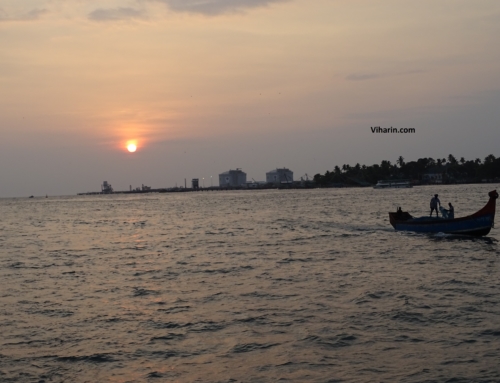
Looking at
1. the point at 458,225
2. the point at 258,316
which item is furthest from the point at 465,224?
the point at 258,316

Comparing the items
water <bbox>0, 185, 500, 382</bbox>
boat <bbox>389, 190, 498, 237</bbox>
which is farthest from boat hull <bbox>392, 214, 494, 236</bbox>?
water <bbox>0, 185, 500, 382</bbox>

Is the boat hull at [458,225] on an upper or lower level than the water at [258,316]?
upper

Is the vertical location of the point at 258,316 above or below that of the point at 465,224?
below

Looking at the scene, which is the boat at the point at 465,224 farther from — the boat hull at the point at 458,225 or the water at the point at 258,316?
the water at the point at 258,316

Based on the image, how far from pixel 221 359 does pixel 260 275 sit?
12.5 meters

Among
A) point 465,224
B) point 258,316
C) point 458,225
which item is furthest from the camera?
point 458,225

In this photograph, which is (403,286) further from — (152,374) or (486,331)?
(152,374)

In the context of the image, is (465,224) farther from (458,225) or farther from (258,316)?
(258,316)

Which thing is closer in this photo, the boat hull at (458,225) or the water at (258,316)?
the water at (258,316)

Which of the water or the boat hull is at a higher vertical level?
the boat hull

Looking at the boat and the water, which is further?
the boat

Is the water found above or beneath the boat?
beneath

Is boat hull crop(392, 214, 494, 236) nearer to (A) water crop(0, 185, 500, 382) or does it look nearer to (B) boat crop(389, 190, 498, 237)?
(B) boat crop(389, 190, 498, 237)

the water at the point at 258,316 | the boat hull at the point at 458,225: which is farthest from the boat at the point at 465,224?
the water at the point at 258,316
